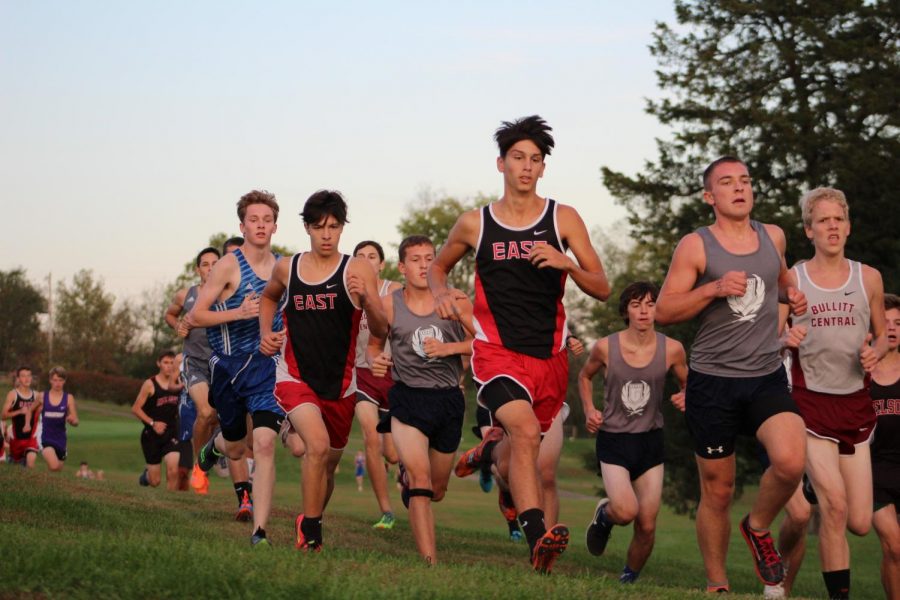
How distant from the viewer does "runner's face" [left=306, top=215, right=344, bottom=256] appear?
31.9 feet

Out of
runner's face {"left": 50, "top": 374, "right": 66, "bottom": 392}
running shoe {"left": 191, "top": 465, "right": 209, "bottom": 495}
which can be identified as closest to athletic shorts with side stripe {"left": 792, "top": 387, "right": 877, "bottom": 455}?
running shoe {"left": 191, "top": 465, "right": 209, "bottom": 495}

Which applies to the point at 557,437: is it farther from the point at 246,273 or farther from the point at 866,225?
the point at 866,225

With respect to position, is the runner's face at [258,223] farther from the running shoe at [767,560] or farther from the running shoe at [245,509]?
the running shoe at [767,560]

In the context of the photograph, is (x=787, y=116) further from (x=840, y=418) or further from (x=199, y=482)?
(x=840, y=418)

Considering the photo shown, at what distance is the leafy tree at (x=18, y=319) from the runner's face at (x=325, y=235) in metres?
85.0

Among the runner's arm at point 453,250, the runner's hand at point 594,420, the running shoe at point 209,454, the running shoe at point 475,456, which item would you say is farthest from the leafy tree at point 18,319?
the runner's arm at point 453,250

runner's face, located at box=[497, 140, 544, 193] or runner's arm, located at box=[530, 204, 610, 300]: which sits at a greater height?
runner's face, located at box=[497, 140, 544, 193]

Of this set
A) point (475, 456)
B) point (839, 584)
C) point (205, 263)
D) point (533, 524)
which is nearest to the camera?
point (533, 524)

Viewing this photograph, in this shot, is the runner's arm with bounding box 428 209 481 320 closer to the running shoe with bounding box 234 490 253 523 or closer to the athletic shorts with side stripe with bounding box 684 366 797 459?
the athletic shorts with side stripe with bounding box 684 366 797 459

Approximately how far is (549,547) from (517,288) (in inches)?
68.6

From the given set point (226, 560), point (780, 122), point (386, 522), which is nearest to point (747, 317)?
point (226, 560)

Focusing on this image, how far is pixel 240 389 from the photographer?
11.0 m

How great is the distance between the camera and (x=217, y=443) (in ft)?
44.2

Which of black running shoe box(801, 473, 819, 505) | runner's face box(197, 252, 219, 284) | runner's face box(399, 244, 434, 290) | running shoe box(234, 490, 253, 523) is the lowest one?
running shoe box(234, 490, 253, 523)
